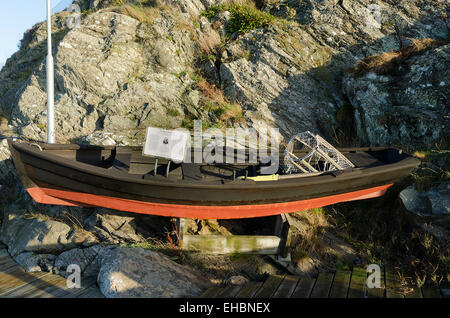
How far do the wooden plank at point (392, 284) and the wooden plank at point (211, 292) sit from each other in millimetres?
2488

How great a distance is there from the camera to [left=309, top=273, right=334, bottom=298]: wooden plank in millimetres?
3686

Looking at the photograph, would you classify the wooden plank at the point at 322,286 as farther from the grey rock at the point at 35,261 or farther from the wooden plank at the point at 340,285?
the grey rock at the point at 35,261

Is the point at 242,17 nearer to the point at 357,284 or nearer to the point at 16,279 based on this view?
the point at 357,284

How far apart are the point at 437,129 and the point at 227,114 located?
650 cm

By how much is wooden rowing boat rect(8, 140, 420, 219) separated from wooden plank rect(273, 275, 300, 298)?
170cm

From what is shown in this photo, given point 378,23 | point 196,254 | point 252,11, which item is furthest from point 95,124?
point 378,23

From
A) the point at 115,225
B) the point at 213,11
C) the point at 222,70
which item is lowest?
the point at 115,225

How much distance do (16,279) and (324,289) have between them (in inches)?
207

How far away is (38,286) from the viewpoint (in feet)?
13.6

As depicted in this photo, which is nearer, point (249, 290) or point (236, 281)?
point (249, 290)

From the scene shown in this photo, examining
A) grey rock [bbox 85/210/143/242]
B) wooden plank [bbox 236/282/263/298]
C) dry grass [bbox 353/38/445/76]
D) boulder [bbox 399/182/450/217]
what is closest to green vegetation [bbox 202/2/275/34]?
dry grass [bbox 353/38/445/76]

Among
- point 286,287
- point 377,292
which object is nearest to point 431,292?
point 377,292

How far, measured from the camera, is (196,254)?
5.01 meters
